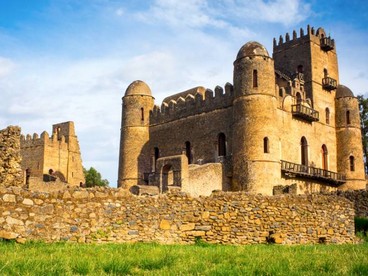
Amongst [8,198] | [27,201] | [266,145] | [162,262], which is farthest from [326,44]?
[162,262]

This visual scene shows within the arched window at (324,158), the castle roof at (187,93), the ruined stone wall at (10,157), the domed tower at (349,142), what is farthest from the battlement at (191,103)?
the ruined stone wall at (10,157)

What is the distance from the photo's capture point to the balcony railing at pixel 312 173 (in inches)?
1221

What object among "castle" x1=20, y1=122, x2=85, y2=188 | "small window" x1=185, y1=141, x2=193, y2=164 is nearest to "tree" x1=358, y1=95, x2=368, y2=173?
"small window" x1=185, y1=141, x2=193, y2=164

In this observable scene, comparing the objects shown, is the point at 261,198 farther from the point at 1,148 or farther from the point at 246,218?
the point at 1,148

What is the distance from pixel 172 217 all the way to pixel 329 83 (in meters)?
30.3

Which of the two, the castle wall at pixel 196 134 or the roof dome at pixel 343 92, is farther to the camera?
the roof dome at pixel 343 92

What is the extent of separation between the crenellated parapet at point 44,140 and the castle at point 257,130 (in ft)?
26.7

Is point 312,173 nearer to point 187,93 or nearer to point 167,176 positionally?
point 167,176

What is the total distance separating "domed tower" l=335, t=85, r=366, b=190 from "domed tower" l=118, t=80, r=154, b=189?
1441cm

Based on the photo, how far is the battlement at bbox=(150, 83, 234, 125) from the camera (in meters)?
33.1

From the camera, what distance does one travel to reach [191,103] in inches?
1412

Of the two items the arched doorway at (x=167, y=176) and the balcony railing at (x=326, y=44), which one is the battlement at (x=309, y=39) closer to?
the balcony railing at (x=326, y=44)

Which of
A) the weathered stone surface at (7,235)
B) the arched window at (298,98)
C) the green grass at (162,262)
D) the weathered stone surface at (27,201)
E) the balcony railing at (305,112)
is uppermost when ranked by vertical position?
the arched window at (298,98)

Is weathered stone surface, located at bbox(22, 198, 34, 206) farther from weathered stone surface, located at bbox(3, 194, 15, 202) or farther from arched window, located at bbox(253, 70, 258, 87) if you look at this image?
arched window, located at bbox(253, 70, 258, 87)
